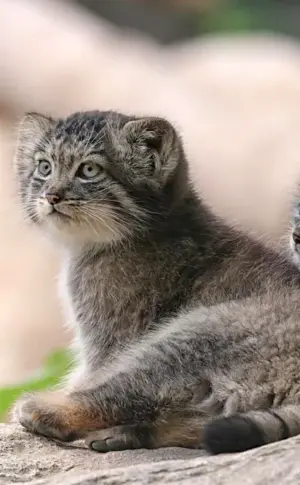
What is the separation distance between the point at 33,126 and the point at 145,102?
9.35ft

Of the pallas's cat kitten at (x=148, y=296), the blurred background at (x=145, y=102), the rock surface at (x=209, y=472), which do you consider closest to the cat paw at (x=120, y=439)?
the pallas's cat kitten at (x=148, y=296)

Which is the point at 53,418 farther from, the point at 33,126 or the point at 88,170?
the point at 33,126

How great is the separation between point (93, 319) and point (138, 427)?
0.40 meters

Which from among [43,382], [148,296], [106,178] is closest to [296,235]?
[148,296]

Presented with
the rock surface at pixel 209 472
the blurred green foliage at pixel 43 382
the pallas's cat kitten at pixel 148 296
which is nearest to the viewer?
the rock surface at pixel 209 472

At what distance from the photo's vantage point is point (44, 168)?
2666 mm

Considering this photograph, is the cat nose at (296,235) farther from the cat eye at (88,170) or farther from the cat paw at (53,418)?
the cat paw at (53,418)

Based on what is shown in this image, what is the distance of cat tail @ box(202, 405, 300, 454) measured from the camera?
6.50 feet

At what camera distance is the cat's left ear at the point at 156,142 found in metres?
2.60

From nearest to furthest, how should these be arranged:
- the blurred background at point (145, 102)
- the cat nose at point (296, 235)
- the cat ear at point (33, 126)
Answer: the cat nose at point (296, 235)
the cat ear at point (33, 126)
the blurred background at point (145, 102)

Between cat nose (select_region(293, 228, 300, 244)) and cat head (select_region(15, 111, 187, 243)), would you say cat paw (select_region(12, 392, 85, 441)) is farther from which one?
cat nose (select_region(293, 228, 300, 244))

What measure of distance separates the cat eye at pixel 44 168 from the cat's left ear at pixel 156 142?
236 mm

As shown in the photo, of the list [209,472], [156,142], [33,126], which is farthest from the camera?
[33,126]

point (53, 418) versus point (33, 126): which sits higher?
point (33, 126)
